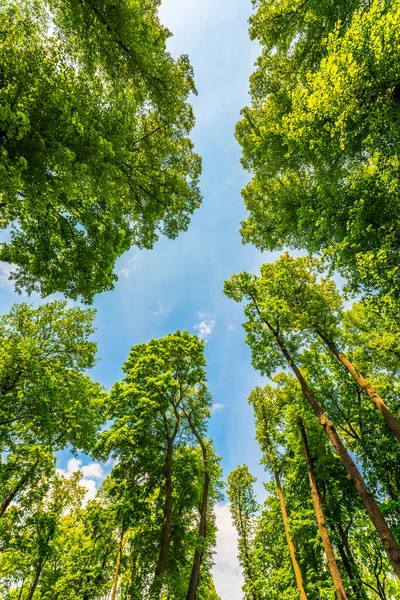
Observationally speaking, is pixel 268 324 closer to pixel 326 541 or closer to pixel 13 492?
pixel 326 541

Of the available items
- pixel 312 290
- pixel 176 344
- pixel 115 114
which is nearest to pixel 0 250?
pixel 115 114

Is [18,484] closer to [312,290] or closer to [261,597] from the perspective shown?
[261,597]

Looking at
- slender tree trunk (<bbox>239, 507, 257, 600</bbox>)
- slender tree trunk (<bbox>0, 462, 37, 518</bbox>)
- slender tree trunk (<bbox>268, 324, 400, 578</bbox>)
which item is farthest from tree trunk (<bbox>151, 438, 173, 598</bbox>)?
slender tree trunk (<bbox>239, 507, 257, 600</bbox>)

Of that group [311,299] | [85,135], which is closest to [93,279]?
[85,135]

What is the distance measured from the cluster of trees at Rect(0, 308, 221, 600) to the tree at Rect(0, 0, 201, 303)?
3.78 metres

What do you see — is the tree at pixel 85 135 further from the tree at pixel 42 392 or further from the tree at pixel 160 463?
the tree at pixel 160 463

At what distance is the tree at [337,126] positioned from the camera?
18.6ft

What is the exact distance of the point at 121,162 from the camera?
7297 millimetres

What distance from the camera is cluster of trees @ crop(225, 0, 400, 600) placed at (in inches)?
242

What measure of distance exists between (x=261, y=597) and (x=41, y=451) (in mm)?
15173

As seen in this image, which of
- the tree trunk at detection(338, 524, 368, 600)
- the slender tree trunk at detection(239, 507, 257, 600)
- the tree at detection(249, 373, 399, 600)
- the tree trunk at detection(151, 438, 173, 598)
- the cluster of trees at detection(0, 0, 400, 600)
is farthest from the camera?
the slender tree trunk at detection(239, 507, 257, 600)

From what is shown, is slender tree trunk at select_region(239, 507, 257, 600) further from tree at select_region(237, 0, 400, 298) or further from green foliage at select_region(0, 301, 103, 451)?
tree at select_region(237, 0, 400, 298)

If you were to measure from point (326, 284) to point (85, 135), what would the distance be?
12189 mm

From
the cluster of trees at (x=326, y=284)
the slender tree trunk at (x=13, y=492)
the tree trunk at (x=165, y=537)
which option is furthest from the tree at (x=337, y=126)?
the slender tree trunk at (x=13, y=492)
